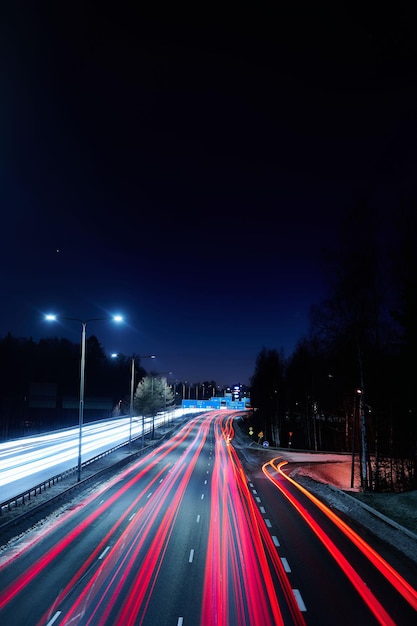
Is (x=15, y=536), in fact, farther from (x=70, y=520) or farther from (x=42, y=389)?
(x=42, y=389)

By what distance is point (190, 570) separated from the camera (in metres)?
12.7

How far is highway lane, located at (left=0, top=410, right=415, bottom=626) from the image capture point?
32.8ft

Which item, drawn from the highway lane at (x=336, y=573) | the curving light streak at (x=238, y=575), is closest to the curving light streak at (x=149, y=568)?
the curving light streak at (x=238, y=575)

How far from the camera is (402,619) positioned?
970cm

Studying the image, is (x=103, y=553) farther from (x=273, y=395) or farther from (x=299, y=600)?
(x=273, y=395)

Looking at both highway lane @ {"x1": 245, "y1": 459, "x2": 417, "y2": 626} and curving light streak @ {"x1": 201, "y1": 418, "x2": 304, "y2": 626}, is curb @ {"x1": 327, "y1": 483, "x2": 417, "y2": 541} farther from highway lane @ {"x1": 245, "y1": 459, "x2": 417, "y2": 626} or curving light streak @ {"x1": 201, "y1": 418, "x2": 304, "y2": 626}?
curving light streak @ {"x1": 201, "y1": 418, "x2": 304, "y2": 626}

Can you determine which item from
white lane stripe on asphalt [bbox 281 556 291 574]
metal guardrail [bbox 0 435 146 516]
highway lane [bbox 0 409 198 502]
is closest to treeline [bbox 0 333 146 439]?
highway lane [bbox 0 409 198 502]

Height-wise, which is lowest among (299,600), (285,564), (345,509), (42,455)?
(42,455)

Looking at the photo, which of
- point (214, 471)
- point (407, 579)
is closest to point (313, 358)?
point (214, 471)

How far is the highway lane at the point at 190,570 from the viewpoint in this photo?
32.8 feet

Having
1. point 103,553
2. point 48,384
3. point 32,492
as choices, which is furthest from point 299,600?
point 48,384

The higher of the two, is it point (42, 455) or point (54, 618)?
point (54, 618)

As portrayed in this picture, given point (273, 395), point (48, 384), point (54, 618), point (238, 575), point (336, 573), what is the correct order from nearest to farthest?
1. point (54, 618)
2. point (238, 575)
3. point (336, 573)
4. point (273, 395)
5. point (48, 384)

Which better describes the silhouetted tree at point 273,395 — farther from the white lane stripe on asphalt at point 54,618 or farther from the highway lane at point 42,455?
the white lane stripe on asphalt at point 54,618
